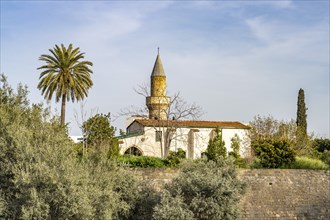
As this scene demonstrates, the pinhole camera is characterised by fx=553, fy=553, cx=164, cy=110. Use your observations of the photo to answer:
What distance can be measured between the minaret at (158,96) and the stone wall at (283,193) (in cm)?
2557

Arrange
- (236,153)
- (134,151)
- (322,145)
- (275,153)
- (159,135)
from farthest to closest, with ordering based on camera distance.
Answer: (322,145) → (134,151) → (159,135) → (236,153) → (275,153)

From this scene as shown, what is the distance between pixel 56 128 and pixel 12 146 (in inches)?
89.7

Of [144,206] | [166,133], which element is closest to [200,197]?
[144,206]

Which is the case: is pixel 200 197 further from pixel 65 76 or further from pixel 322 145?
pixel 322 145

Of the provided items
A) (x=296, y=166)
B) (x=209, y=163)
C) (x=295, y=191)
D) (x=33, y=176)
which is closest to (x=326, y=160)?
(x=296, y=166)

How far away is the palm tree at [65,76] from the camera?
43.6 meters

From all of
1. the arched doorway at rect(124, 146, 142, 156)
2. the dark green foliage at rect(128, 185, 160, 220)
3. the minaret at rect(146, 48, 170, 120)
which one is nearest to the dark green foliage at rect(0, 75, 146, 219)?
the dark green foliage at rect(128, 185, 160, 220)

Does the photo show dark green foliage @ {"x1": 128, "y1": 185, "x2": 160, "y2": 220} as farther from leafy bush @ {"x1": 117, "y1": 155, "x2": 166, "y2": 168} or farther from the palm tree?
the palm tree

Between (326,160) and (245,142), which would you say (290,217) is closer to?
(326,160)

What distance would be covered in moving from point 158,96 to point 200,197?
35431mm

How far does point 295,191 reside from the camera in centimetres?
3177

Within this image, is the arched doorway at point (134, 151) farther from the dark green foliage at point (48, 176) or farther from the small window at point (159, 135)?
the dark green foliage at point (48, 176)

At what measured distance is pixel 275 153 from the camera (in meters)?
33.7

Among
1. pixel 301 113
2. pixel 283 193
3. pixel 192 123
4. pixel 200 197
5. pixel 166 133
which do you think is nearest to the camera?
pixel 200 197
